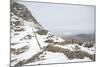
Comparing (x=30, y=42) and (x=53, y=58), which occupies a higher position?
(x=30, y=42)

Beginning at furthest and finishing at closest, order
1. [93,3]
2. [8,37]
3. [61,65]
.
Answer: [93,3] < [61,65] < [8,37]

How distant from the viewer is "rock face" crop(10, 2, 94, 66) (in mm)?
2205

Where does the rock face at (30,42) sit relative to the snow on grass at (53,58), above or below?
above

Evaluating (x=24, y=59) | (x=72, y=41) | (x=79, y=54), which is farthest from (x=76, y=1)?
(x=24, y=59)

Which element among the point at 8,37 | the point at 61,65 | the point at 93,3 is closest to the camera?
the point at 8,37

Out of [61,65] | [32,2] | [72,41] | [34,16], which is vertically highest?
[32,2]

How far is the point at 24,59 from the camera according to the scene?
7.34ft

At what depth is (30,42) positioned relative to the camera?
7.48ft

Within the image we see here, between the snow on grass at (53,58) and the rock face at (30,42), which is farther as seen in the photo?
the snow on grass at (53,58)

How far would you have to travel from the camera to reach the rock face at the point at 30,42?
2205mm

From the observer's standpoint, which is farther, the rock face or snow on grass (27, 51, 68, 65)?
snow on grass (27, 51, 68, 65)
